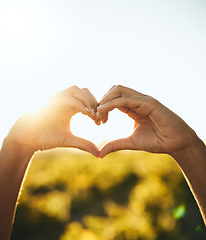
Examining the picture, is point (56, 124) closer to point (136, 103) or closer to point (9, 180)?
point (9, 180)

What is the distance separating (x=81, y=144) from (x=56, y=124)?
322 mm

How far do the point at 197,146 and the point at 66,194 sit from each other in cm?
454

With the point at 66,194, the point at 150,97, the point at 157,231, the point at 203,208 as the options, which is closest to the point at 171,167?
the point at 157,231

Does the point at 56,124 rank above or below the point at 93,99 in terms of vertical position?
below

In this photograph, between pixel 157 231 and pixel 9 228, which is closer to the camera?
pixel 9 228

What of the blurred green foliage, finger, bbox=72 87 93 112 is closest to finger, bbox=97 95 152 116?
finger, bbox=72 87 93 112

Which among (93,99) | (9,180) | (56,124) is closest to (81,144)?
(56,124)

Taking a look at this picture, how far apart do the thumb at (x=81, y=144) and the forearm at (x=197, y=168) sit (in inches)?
30.3

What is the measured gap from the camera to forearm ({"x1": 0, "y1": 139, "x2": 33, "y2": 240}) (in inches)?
72.2

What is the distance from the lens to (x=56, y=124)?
210 centimetres

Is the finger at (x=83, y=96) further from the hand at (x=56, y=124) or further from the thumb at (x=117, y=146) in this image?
the thumb at (x=117, y=146)

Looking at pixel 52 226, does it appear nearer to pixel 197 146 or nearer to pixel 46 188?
pixel 46 188

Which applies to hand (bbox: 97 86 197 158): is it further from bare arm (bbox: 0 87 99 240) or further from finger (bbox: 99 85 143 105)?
bare arm (bbox: 0 87 99 240)

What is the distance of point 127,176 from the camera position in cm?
600
